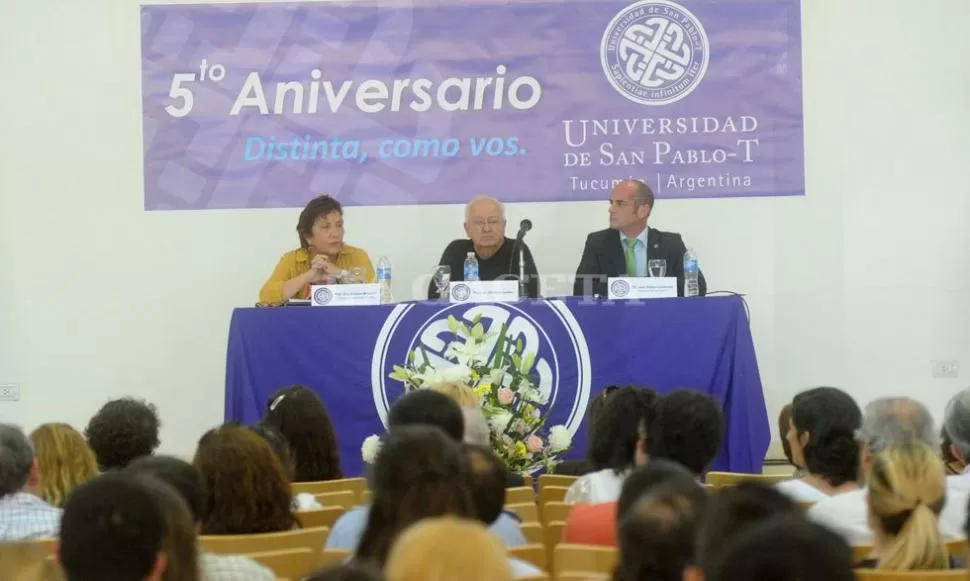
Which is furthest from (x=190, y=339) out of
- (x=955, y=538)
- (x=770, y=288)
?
(x=955, y=538)

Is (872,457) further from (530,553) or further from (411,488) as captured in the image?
(411,488)

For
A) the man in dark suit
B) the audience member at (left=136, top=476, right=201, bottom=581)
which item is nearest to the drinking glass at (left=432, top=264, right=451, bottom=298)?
the man in dark suit

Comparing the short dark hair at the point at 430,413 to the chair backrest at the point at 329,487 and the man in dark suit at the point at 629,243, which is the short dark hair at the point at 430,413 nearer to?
the chair backrest at the point at 329,487

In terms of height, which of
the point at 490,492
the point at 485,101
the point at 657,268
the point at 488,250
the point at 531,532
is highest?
the point at 485,101

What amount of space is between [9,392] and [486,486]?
217 inches

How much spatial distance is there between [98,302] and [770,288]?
12.4 ft

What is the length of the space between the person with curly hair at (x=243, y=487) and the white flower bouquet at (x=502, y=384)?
196cm

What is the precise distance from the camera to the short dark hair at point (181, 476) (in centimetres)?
257

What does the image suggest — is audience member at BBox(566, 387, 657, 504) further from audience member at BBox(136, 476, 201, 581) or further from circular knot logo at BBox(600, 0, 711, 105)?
circular knot logo at BBox(600, 0, 711, 105)

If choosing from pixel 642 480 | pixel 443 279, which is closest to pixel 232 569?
pixel 642 480

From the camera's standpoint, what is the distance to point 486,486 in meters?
2.69

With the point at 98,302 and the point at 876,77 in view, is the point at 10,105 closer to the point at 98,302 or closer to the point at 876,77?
the point at 98,302

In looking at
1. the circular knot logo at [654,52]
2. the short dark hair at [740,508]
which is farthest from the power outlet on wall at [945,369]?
the short dark hair at [740,508]

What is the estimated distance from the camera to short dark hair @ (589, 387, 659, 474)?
11.8 ft
